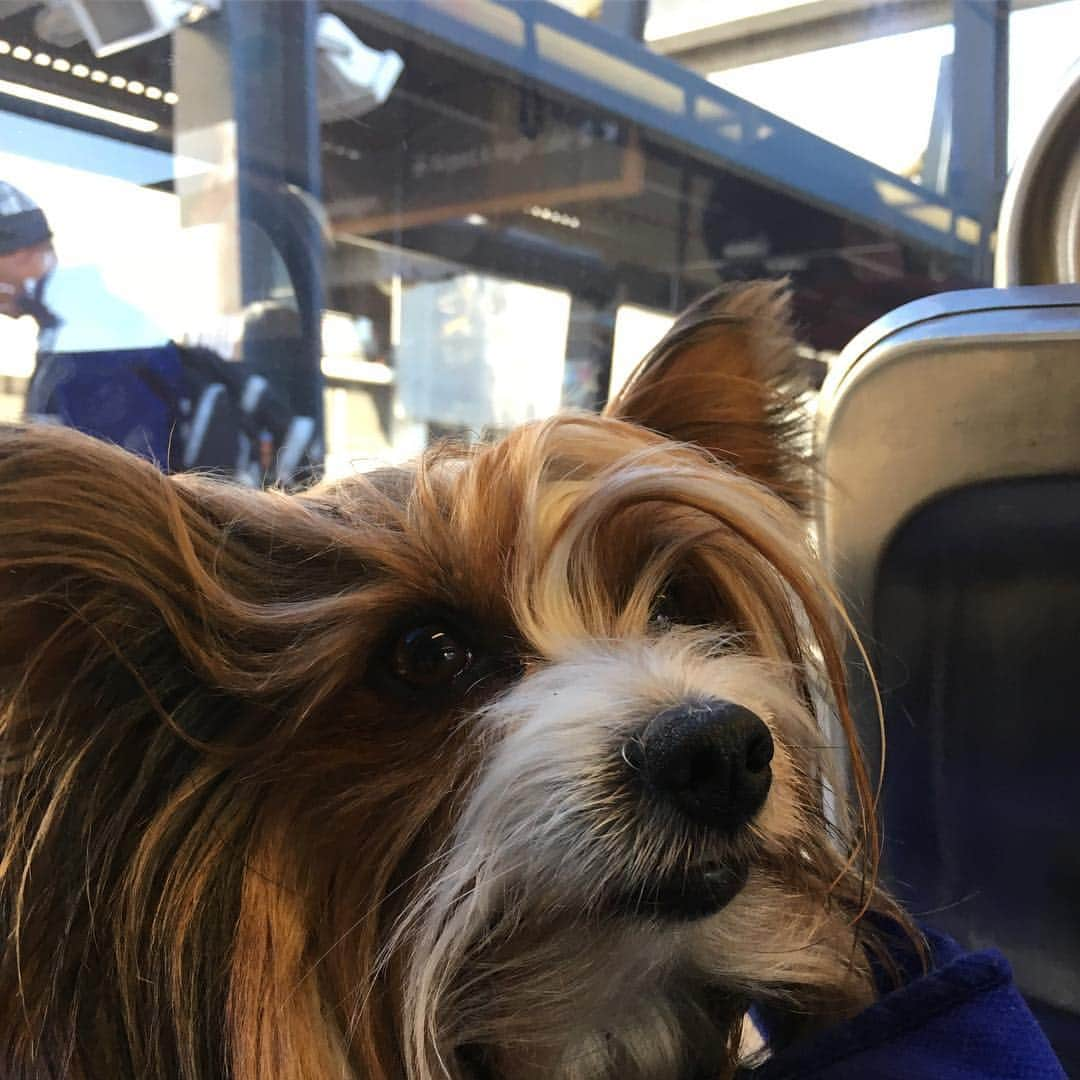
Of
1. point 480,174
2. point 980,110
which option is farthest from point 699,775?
point 980,110

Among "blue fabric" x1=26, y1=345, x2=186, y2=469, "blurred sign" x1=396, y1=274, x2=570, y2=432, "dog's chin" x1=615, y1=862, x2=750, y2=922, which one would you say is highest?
"blurred sign" x1=396, y1=274, x2=570, y2=432

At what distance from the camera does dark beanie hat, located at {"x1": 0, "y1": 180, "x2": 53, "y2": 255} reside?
4.48 ft

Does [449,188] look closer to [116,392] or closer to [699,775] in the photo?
[116,392]

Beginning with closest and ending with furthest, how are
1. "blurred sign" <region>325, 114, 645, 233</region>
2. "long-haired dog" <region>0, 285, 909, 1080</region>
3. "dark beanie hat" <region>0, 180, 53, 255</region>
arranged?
"long-haired dog" <region>0, 285, 909, 1080</region> < "dark beanie hat" <region>0, 180, 53, 255</region> < "blurred sign" <region>325, 114, 645, 233</region>

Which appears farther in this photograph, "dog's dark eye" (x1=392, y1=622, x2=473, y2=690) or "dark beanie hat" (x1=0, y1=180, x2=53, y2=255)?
"dark beanie hat" (x1=0, y1=180, x2=53, y2=255)

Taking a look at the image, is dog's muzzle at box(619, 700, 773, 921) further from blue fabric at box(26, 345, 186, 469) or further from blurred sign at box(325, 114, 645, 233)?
blurred sign at box(325, 114, 645, 233)

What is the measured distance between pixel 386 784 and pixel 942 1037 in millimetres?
478

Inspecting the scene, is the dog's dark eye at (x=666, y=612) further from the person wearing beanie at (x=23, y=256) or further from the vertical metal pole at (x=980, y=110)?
the vertical metal pole at (x=980, y=110)

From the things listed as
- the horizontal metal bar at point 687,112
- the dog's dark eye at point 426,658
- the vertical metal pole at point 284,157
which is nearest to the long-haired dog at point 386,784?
the dog's dark eye at point 426,658

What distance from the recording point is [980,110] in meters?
2.13

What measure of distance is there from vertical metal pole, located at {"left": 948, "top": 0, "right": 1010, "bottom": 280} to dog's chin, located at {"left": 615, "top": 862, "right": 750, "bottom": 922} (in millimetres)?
1590

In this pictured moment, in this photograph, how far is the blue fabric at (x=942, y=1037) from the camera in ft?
2.86

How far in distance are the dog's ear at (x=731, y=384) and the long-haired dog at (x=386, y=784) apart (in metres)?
0.19

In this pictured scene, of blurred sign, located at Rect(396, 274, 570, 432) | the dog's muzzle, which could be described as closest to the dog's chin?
the dog's muzzle
